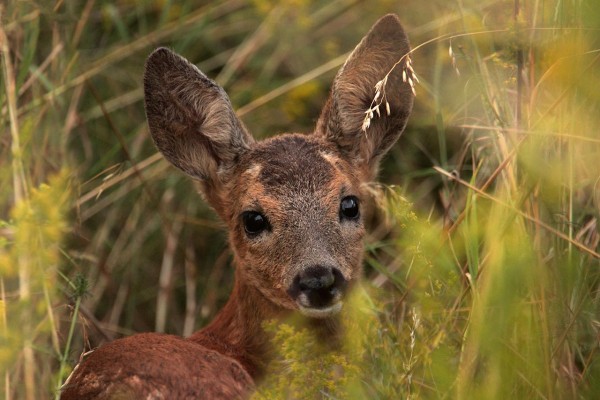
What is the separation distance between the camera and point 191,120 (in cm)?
543

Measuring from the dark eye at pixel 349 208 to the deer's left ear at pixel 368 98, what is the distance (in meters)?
0.39

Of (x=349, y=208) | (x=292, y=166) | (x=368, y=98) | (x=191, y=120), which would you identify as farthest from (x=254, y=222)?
(x=368, y=98)

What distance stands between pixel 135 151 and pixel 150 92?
1.74 meters

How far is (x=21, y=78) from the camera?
18.6 feet

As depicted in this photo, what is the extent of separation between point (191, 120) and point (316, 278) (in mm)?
1355

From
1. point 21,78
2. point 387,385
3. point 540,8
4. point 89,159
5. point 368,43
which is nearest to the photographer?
point 387,385

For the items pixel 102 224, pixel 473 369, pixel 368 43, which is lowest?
pixel 102 224

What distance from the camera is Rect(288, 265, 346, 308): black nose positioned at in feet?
14.6

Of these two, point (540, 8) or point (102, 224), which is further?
point (102, 224)

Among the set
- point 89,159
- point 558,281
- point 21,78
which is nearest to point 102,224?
point 89,159

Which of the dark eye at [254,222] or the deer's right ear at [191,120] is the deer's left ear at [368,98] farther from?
the dark eye at [254,222]

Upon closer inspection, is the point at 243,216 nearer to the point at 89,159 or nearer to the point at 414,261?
the point at 414,261

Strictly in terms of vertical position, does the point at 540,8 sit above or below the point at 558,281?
above

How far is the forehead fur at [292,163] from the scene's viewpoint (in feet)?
16.1
